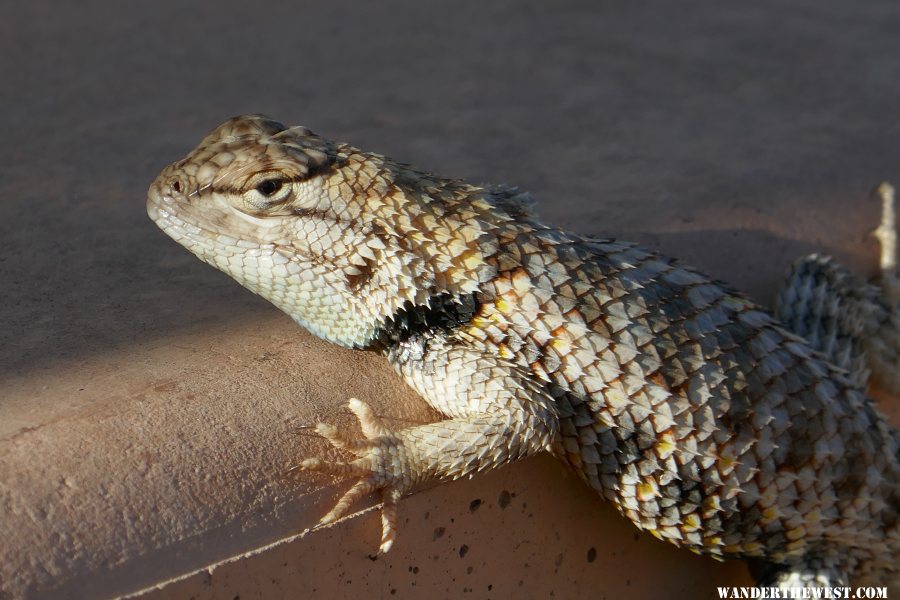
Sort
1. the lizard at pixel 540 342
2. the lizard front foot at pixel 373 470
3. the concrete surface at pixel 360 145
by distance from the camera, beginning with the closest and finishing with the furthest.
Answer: the concrete surface at pixel 360 145, the lizard front foot at pixel 373 470, the lizard at pixel 540 342

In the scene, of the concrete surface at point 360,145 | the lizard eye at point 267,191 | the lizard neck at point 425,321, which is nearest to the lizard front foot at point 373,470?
the concrete surface at point 360,145

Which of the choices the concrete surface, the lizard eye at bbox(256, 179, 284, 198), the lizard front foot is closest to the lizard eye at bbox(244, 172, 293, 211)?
the lizard eye at bbox(256, 179, 284, 198)

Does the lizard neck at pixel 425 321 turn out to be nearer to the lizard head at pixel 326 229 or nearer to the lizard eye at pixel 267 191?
the lizard head at pixel 326 229

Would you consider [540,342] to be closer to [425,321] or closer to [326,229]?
[425,321]

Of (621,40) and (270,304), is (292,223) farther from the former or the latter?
(621,40)

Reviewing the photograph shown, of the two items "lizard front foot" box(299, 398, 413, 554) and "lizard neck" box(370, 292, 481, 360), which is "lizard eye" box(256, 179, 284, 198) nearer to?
"lizard neck" box(370, 292, 481, 360)

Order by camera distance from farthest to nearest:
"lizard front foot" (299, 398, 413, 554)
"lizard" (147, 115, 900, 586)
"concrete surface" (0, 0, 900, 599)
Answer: "lizard" (147, 115, 900, 586) < "lizard front foot" (299, 398, 413, 554) < "concrete surface" (0, 0, 900, 599)

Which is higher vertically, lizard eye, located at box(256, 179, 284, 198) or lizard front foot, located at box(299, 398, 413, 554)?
lizard eye, located at box(256, 179, 284, 198)

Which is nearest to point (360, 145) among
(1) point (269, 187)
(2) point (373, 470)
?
(1) point (269, 187)

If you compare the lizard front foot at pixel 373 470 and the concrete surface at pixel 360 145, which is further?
the lizard front foot at pixel 373 470
